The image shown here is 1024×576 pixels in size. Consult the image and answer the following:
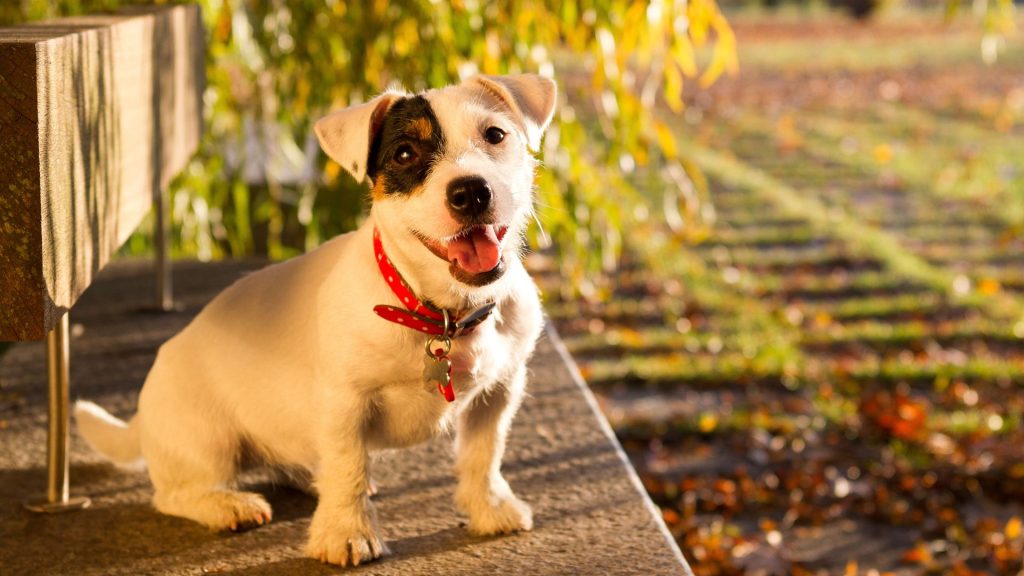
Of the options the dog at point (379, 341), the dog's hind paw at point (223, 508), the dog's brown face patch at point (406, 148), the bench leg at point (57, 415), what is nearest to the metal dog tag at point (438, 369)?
the dog at point (379, 341)

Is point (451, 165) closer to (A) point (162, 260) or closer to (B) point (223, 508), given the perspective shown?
(B) point (223, 508)

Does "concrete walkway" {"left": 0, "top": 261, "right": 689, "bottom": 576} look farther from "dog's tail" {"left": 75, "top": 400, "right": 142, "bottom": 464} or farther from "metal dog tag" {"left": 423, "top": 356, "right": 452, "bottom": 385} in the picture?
"metal dog tag" {"left": 423, "top": 356, "right": 452, "bottom": 385}

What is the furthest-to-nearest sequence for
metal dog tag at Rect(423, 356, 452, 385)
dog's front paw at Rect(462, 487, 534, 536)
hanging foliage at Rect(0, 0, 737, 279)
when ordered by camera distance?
hanging foliage at Rect(0, 0, 737, 279)
dog's front paw at Rect(462, 487, 534, 536)
metal dog tag at Rect(423, 356, 452, 385)

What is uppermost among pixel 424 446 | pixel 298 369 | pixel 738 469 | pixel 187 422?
pixel 298 369

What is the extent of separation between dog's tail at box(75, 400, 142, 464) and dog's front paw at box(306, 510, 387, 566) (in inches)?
26.1

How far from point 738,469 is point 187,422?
93.0 inches

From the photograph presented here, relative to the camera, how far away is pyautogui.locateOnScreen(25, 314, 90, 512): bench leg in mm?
2740

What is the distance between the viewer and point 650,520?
106 inches

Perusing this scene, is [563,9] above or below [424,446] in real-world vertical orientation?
above

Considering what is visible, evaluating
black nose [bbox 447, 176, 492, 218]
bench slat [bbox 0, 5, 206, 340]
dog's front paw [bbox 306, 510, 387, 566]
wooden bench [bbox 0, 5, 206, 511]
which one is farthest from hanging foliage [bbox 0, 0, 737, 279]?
dog's front paw [bbox 306, 510, 387, 566]

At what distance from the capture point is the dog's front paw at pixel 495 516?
2613mm

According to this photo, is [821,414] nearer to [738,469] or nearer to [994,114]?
[738,469]

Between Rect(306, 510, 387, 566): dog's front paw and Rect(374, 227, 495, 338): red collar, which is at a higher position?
Rect(374, 227, 495, 338): red collar

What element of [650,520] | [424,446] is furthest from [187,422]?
[650,520]
